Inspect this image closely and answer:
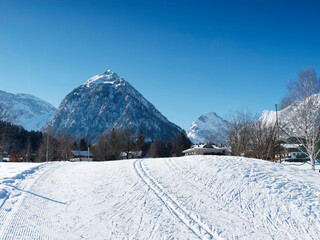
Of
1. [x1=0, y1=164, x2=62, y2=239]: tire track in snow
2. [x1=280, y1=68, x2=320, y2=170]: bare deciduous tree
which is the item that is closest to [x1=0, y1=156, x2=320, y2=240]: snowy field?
[x1=0, y1=164, x2=62, y2=239]: tire track in snow

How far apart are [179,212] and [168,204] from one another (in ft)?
2.71

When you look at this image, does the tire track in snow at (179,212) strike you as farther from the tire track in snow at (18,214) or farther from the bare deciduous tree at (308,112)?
the bare deciduous tree at (308,112)

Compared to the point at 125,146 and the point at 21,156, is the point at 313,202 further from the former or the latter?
the point at 21,156

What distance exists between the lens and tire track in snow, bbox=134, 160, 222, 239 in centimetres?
740

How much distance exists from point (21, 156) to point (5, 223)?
6530 cm

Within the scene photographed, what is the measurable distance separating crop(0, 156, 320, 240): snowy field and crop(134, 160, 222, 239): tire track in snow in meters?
0.03

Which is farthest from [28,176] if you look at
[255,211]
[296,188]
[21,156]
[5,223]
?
[21,156]

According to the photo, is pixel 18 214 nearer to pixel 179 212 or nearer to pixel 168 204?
pixel 168 204

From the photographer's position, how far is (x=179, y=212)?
8945 mm

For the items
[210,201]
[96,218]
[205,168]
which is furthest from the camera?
[205,168]

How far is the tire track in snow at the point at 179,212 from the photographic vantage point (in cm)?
740

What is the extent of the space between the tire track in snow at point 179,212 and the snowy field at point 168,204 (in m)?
0.03

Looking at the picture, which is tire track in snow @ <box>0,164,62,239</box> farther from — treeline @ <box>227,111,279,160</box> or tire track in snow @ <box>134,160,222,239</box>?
treeline @ <box>227,111,279,160</box>

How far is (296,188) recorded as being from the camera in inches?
435
